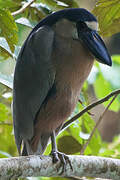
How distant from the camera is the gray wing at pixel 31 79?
64.1 inches

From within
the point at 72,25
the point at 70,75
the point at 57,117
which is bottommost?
the point at 57,117

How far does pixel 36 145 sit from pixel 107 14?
73cm

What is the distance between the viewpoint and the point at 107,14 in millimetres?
1681

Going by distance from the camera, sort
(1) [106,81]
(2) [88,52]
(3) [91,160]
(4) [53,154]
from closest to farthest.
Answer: (3) [91,160] → (4) [53,154] → (2) [88,52] → (1) [106,81]

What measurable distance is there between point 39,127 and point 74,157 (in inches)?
12.9

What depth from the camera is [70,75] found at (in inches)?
62.9

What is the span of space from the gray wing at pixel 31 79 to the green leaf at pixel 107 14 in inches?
9.5

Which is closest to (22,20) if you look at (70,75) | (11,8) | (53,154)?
(11,8)

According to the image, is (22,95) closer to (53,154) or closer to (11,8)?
(53,154)

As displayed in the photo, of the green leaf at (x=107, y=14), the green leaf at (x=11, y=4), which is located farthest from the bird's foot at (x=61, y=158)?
the green leaf at (x=11, y=4)

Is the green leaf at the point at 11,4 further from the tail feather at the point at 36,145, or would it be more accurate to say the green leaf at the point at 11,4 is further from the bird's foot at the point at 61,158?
the bird's foot at the point at 61,158

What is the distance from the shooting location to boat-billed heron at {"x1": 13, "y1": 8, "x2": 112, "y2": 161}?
1603mm

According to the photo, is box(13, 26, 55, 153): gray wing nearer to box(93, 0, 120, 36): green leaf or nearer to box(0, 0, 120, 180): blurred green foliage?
box(0, 0, 120, 180): blurred green foliage

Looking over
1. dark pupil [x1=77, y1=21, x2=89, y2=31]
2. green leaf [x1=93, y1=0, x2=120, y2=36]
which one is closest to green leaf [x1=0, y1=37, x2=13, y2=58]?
dark pupil [x1=77, y1=21, x2=89, y2=31]
